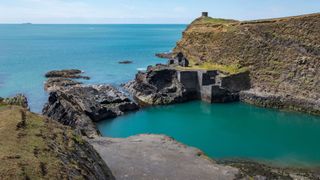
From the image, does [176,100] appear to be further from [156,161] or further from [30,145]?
[30,145]

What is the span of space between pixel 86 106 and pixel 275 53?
29972 millimetres

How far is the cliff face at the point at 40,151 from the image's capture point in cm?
1505

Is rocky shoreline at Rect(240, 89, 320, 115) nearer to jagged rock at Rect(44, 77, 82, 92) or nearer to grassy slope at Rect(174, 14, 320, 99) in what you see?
grassy slope at Rect(174, 14, 320, 99)

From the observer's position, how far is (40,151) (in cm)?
1720

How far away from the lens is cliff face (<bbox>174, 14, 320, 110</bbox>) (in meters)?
56.1

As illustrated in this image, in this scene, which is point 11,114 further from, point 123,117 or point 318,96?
point 318,96

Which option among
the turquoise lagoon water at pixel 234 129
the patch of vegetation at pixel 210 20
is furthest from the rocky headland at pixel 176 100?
the turquoise lagoon water at pixel 234 129

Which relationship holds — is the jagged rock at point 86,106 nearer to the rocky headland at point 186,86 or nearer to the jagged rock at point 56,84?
the rocky headland at point 186,86

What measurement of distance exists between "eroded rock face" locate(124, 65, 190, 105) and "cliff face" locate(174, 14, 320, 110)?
11.3m

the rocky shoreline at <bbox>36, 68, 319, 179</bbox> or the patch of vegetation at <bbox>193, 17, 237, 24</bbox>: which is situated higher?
the patch of vegetation at <bbox>193, 17, 237, 24</bbox>

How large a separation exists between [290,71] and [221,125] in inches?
680

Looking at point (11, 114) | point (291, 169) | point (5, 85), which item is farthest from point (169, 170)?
point (5, 85)

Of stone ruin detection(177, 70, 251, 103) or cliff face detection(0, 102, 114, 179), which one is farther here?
stone ruin detection(177, 70, 251, 103)

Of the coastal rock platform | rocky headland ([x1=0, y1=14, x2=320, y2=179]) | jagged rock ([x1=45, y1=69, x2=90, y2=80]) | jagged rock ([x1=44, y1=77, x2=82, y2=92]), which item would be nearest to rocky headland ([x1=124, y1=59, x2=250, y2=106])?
rocky headland ([x1=0, y1=14, x2=320, y2=179])
